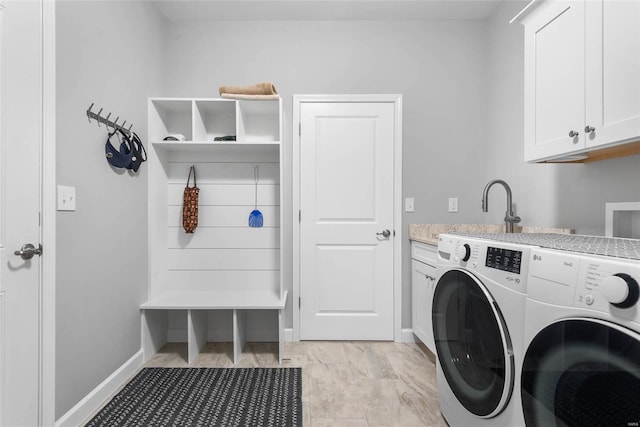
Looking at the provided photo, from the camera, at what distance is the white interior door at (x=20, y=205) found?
1199mm

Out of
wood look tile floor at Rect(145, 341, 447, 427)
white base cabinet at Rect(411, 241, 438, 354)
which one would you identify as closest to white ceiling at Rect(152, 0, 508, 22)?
white base cabinet at Rect(411, 241, 438, 354)

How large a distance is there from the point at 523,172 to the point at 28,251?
2764 mm

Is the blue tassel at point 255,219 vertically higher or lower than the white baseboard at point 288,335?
higher

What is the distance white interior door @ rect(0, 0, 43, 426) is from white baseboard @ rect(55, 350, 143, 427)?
0.56 ft

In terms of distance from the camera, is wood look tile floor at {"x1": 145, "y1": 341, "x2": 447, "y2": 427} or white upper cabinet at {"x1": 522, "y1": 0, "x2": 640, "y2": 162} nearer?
white upper cabinet at {"x1": 522, "y1": 0, "x2": 640, "y2": 162}

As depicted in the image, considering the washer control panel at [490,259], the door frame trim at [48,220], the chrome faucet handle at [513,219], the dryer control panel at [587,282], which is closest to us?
the dryer control panel at [587,282]

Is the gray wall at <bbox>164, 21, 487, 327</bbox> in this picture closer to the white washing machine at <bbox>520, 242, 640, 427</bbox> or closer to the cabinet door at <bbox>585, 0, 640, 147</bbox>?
the cabinet door at <bbox>585, 0, 640, 147</bbox>

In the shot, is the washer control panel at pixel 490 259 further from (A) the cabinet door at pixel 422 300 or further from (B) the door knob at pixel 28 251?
(B) the door knob at pixel 28 251

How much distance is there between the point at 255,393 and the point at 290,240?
1.13m

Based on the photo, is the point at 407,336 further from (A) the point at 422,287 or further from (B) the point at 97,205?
(B) the point at 97,205

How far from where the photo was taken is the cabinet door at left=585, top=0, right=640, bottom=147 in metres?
1.11

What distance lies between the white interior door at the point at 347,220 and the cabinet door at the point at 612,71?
1396 mm

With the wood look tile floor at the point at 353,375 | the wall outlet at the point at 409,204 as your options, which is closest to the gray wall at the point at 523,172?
the wall outlet at the point at 409,204

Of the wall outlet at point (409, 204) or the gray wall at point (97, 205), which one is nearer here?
the gray wall at point (97, 205)
